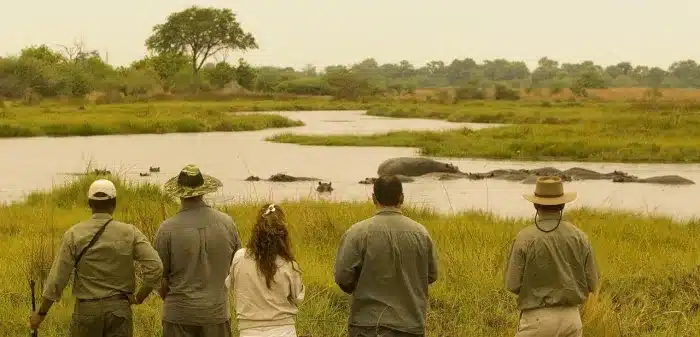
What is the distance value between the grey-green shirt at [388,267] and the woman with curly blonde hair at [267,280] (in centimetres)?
31

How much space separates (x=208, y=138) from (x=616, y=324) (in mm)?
31250

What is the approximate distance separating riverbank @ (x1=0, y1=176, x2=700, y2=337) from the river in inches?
181

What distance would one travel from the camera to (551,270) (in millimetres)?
4691

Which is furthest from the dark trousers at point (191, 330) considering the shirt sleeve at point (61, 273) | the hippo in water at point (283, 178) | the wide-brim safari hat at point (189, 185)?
the hippo in water at point (283, 178)

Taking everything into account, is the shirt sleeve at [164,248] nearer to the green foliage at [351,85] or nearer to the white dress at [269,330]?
the white dress at [269,330]

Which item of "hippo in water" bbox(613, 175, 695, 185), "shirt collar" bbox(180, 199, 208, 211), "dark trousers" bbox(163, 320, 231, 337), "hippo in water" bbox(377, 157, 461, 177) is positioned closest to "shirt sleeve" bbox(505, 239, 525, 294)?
"dark trousers" bbox(163, 320, 231, 337)

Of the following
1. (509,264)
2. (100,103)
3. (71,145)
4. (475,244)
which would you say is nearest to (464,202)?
(475,244)

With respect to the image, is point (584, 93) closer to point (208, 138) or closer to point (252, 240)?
point (208, 138)

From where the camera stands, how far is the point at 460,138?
32625 millimetres

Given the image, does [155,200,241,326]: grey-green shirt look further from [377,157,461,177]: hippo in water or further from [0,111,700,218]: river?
[377,157,461,177]: hippo in water

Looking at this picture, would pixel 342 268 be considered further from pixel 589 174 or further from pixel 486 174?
pixel 589 174

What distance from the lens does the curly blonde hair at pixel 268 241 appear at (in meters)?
4.31

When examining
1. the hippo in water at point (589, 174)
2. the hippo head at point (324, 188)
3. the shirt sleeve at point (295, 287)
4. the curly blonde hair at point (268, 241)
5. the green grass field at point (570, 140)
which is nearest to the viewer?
the curly blonde hair at point (268, 241)

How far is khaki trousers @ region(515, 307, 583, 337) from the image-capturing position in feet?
15.5
